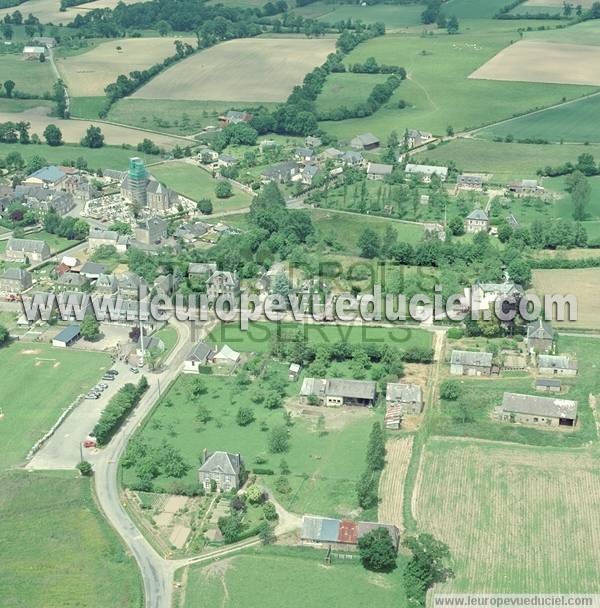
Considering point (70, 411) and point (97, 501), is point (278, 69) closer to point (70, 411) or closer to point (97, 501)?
point (70, 411)

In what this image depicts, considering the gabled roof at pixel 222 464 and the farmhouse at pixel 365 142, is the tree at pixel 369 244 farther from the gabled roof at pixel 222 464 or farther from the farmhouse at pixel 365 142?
the gabled roof at pixel 222 464

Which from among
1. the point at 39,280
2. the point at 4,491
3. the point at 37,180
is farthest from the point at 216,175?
the point at 4,491

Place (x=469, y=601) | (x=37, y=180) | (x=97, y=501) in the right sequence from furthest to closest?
(x=37, y=180)
(x=97, y=501)
(x=469, y=601)

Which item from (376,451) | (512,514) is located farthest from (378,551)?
(376,451)

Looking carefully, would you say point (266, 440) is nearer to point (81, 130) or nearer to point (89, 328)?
point (89, 328)

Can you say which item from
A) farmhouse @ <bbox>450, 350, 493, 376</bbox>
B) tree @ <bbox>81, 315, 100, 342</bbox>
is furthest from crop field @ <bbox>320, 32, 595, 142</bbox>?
farmhouse @ <bbox>450, 350, 493, 376</bbox>

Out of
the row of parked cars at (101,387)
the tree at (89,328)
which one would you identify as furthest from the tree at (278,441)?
the tree at (89,328)
